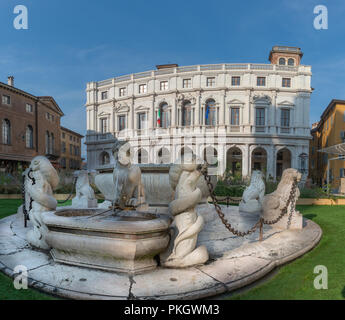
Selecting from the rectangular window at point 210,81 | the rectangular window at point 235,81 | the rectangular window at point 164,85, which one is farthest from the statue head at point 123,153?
the rectangular window at point 164,85

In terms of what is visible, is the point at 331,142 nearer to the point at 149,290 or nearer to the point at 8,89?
the point at 149,290

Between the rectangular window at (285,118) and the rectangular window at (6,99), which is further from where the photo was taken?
the rectangular window at (285,118)

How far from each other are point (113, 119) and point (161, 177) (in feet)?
101

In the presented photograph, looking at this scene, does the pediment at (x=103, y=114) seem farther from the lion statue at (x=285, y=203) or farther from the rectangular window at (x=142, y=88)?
the lion statue at (x=285, y=203)

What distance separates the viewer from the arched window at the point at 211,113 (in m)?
29.9

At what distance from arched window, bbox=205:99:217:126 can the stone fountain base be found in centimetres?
2672

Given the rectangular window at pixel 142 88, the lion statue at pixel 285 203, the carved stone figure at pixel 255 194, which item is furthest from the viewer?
the rectangular window at pixel 142 88

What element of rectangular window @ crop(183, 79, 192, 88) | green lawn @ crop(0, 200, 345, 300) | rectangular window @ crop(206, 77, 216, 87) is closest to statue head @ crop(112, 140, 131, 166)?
green lawn @ crop(0, 200, 345, 300)

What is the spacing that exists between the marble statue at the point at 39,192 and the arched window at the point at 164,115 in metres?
28.0

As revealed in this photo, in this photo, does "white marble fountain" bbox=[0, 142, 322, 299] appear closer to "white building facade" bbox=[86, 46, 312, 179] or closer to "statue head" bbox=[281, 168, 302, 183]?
"statue head" bbox=[281, 168, 302, 183]

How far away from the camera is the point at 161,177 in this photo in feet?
19.6

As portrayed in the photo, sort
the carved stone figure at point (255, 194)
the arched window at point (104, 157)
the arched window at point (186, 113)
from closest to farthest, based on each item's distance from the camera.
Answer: the carved stone figure at point (255, 194) < the arched window at point (186, 113) < the arched window at point (104, 157)

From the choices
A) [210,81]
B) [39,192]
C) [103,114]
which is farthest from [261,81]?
[39,192]
